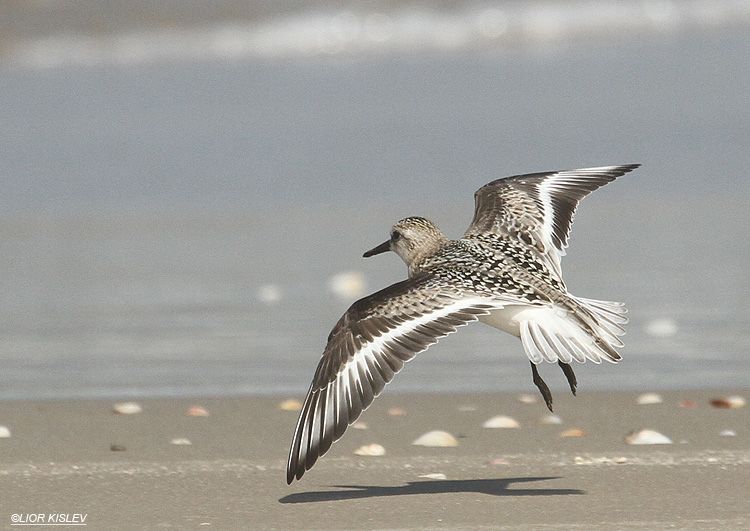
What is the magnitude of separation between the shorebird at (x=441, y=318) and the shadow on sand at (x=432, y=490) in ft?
0.68

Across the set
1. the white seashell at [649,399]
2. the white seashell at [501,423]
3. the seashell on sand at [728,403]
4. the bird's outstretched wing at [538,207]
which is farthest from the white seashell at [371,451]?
the seashell on sand at [728,403]

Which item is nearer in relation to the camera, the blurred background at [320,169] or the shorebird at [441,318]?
the shorebird at [441,318]

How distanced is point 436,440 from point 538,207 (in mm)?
1190

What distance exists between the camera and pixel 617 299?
6.65m

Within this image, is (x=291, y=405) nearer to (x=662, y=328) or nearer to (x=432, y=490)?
(x=432, y=490)

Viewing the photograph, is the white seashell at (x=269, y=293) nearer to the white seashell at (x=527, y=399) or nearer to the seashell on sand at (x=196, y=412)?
the seashell on sand at (x=196, y=412)

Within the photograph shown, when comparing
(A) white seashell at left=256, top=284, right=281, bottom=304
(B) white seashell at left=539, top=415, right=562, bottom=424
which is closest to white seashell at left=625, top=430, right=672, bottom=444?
(B) white seashell at left=539, top=415, right=562, bottom=424

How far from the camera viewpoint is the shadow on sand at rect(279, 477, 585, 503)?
3850mm

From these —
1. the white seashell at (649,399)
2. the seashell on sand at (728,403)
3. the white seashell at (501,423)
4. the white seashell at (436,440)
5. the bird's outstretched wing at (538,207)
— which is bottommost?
the white seashell at (436,440)

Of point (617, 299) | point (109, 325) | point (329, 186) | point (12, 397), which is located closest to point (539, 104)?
point (329, 186)

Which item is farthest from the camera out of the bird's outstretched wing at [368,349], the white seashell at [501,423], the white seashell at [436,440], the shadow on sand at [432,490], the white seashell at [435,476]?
the white seashell at [501,423]

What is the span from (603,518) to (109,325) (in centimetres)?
360

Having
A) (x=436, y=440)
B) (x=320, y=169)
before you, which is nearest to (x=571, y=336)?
(x=436, y=440)

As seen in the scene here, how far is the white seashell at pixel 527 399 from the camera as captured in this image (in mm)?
5156
